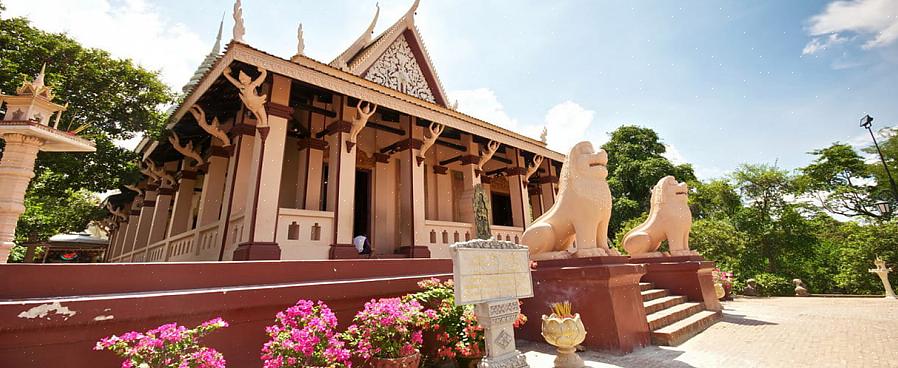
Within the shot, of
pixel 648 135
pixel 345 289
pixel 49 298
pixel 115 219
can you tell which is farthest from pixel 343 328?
pixel 648 135

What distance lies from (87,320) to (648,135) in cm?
2837

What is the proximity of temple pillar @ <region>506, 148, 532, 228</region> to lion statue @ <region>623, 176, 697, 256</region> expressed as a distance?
11.8 ft

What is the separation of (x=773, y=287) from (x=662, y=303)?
9764 millimetres

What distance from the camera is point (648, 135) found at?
82.4 ft

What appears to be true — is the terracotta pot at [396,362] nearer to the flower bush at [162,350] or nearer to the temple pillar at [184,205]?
the flower bush at [162,350]

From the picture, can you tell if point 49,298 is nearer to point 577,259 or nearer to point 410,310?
point 410,310

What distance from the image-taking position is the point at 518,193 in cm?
1067

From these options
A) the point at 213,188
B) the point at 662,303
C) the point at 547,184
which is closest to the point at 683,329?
the point at 662,303

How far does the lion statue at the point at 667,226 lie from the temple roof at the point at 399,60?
23.2 ft

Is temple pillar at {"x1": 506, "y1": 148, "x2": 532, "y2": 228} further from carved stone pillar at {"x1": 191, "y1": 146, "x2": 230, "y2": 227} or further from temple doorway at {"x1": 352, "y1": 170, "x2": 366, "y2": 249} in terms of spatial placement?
carved stone pillar at {"x1": 191, "y1": 146, "x2": 230, "y2": 227}

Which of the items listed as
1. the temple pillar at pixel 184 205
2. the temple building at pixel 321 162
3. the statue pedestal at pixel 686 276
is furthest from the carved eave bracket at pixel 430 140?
→ the temple pillar at pixel 184 205

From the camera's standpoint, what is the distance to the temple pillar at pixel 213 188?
23.2ft

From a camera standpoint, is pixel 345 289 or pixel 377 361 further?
pixel 345 289

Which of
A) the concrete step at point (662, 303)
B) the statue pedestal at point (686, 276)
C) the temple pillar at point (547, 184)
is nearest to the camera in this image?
the concrete step at point (662, 303)
